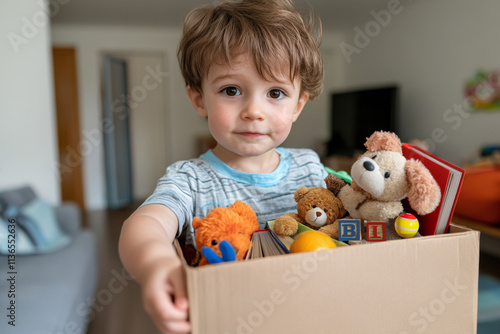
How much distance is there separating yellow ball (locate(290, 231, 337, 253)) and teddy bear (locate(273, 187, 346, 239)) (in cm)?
7

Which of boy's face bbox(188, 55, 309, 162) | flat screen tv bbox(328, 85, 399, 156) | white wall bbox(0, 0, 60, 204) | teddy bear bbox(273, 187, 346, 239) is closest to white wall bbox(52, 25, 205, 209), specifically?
flat screen tv bbox(328, 85, 399, 156)

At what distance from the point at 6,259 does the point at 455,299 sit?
2.13 m

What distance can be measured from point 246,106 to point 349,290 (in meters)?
0.35

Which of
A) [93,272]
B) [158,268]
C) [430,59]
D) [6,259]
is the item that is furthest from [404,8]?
[158,268]

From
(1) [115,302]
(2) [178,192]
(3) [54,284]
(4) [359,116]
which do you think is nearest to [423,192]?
(2) [178,192]

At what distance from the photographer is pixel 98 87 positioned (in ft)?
16.2

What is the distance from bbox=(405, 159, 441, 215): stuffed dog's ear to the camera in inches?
20.3

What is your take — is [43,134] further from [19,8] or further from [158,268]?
[158,268]

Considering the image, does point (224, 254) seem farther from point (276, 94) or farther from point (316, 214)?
point (276, 94)

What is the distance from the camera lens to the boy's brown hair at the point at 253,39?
0.67 metres

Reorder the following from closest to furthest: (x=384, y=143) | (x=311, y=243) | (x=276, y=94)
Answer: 1. (x=311, y=243)
2. (x=384, y=143)
3. (x=276, y=94)

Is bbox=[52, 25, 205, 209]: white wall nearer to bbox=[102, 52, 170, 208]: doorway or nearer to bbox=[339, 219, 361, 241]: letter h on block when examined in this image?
bbox=[102, 52, 170, 208]: doorway

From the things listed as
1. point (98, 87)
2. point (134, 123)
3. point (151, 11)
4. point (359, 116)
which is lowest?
point (134, 123)

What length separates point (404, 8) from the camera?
416cm
